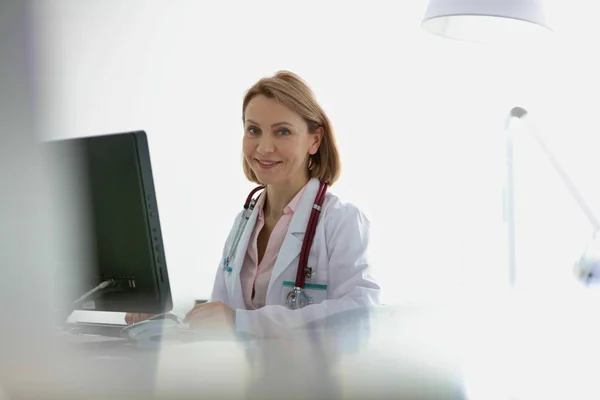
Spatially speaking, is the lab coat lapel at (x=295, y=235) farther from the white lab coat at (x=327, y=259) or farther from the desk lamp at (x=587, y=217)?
the desk lamp at (x=587, y=217)

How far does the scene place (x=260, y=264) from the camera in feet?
4.43

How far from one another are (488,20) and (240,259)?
74cm

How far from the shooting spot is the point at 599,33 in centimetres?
293

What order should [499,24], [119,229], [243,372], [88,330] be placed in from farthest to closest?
[499,24] < [119,229] < [88,330] < [243,372]

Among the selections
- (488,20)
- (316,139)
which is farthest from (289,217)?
(488,20)

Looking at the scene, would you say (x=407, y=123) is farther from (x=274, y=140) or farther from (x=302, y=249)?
(x=302, y=249)

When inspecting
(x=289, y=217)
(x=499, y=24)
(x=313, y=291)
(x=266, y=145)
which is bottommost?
(x=313, y=291)

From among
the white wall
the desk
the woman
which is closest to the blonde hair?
the woman

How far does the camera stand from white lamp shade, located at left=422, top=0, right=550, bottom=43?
124 centimetres

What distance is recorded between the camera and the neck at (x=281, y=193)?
140cm

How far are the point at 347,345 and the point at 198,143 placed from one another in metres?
2.60

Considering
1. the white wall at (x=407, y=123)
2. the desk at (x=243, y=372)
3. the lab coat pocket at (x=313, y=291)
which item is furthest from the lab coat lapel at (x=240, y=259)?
the white wall at (x=407, y=123)

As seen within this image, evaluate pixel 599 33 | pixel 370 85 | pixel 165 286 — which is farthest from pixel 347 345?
pixel 599 33

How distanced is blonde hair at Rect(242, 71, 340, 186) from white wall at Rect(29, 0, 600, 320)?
151cm
